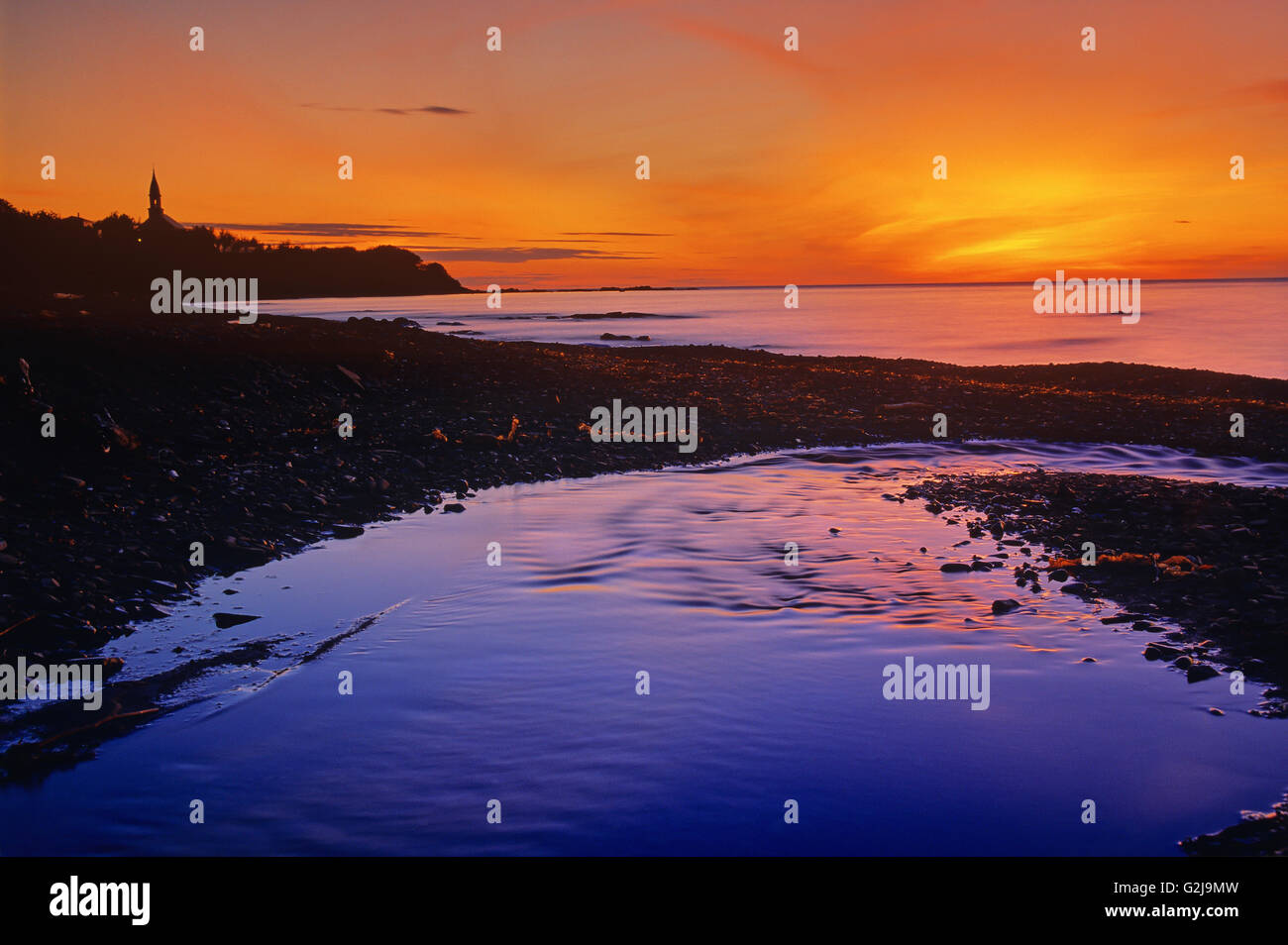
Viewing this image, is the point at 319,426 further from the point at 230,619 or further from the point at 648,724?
the point at 648,724

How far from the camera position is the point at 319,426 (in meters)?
17.1

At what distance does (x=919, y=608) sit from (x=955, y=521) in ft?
14.0

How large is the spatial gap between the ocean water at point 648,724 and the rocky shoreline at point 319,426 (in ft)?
3.54

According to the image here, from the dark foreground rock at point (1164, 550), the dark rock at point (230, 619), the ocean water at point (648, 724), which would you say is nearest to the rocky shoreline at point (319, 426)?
the dark foreground rock at point (1164, 550)

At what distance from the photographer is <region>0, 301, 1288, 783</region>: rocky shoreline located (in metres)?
9.88

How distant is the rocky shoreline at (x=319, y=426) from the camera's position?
9.88 meters

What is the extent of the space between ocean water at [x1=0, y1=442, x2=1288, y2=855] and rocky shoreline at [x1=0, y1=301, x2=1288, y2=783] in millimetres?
1080

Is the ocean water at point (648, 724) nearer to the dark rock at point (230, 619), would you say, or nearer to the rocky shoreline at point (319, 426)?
the dark rock at point (230, 619)

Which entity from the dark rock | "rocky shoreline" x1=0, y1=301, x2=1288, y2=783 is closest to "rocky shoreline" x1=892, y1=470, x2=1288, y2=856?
"rocky shoreline" x1=0, y1=301, x2=1288, y2=783

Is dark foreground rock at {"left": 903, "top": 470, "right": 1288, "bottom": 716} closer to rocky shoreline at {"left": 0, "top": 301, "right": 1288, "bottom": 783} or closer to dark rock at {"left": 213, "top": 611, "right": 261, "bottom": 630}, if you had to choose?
rocky shoreline at {"left": 0, "top": 301, "right": 1288, "bottom": 783}

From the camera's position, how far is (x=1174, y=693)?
7.37m
